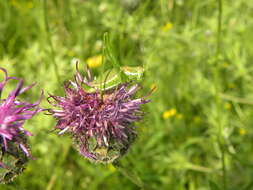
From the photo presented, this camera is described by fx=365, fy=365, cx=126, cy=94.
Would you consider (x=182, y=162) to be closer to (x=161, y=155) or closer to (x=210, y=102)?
(x=161, y=155)

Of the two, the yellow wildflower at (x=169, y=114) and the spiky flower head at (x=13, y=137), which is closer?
the spiky flower head at (x=13, y=137)

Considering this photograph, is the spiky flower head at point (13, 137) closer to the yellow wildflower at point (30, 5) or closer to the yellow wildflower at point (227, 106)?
the yellow wildflower at point (227, 106)

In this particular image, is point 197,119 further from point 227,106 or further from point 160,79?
point 160,79

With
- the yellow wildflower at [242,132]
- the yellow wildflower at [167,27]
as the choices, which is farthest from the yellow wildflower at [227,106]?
the yellow wildflower at [167,27]

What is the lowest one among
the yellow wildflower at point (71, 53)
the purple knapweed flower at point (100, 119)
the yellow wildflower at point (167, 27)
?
the yellow wildflower at point (71, 53)

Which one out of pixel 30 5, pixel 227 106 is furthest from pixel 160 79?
pixel 30 5

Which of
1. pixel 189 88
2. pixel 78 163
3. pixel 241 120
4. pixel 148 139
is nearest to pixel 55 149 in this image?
pixel 78 163
